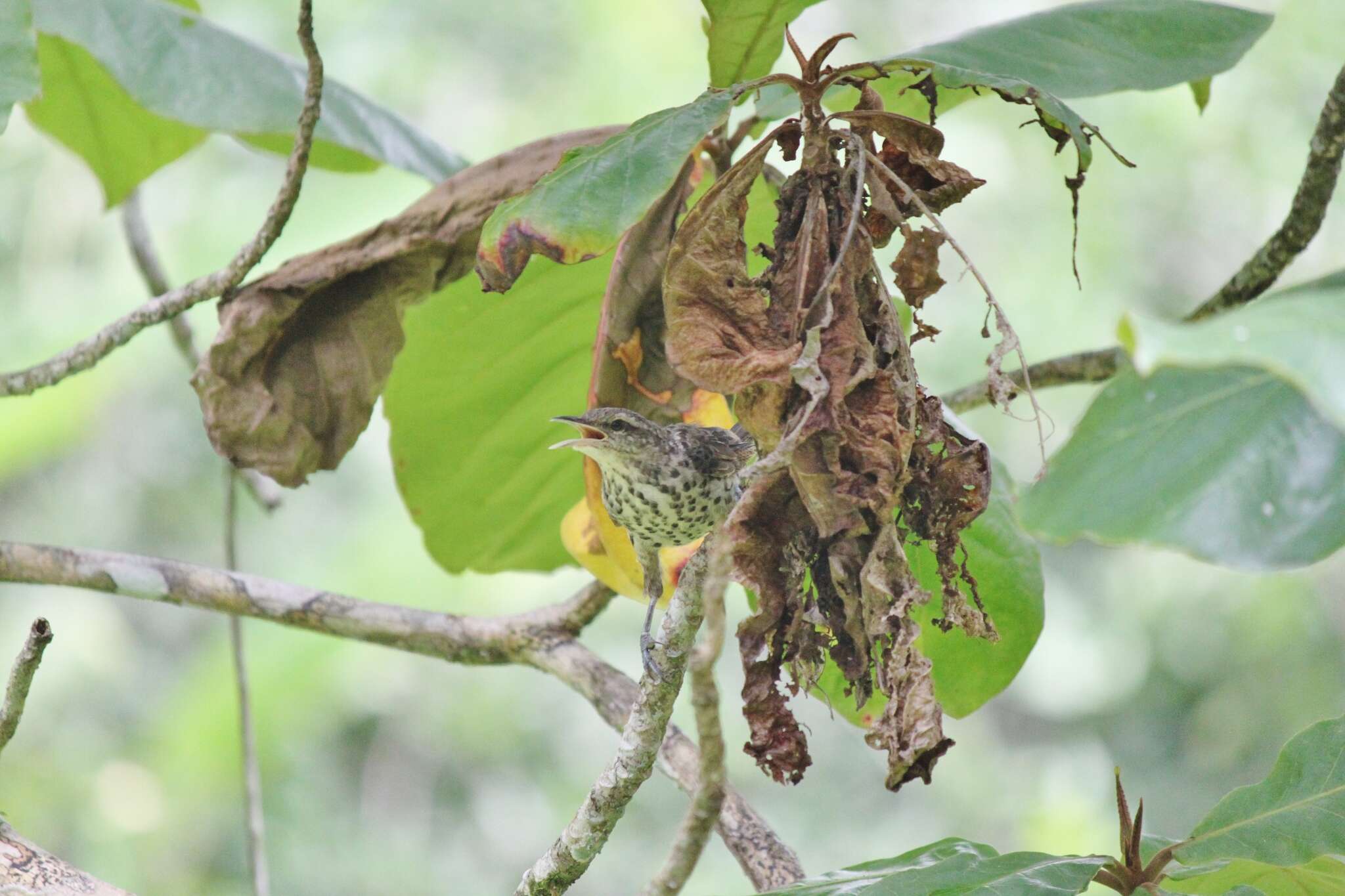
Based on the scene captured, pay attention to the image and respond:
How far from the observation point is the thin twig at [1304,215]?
224 centimetres

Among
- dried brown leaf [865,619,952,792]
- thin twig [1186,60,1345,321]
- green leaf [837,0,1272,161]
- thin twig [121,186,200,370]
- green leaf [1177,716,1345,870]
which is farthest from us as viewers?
thin twig [121,186,200,370]

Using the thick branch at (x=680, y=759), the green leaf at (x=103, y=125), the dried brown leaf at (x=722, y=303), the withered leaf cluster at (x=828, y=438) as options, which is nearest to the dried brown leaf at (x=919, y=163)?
the withered leaf cluster at (x=828, y=438)

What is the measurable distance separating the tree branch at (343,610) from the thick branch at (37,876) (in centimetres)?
76

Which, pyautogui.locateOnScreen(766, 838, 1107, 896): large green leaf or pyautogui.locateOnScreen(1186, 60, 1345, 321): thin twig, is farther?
pyautogui.locateOnScreen(1186, 60, 1345, 321): thin twig

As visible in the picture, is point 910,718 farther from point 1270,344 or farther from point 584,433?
point 584,433

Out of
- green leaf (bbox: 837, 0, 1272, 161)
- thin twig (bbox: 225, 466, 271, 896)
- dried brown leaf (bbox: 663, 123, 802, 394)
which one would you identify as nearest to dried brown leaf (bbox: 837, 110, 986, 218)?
dried brown leaf (bbox: 663, 123, 802, 394)

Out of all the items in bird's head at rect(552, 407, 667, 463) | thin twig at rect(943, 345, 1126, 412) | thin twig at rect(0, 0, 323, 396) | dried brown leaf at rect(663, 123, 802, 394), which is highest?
thin twig at rect(0, 0, 323, 396)

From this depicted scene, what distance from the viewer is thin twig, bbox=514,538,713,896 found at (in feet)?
4.76

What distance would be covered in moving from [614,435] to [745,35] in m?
0.80

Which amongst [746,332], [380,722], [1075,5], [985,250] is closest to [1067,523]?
[746,332]

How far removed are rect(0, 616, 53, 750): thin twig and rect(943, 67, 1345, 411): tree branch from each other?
1424 mm

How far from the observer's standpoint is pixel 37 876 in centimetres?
159

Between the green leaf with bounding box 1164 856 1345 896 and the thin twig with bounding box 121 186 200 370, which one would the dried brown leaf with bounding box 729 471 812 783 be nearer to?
the green leaf with bounding box 1164 856 1345 896

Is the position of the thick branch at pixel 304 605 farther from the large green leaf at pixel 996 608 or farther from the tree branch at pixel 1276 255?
the tree branch at pixel 1276 255
